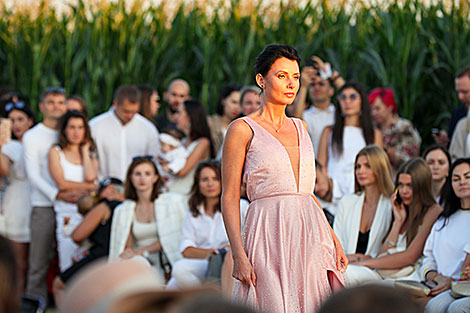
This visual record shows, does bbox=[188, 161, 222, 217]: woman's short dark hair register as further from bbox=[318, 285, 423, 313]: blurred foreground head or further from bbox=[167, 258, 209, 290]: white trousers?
bbox=[318, 285, 423, 313]: blurred foreground head

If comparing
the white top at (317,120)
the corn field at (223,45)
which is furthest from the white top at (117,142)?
the corn field at (223,45)

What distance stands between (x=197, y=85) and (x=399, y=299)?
27.4ft

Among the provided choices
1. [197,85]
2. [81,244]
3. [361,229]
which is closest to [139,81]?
[197,85]

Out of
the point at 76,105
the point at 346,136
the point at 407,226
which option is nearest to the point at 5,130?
the point at 76,105

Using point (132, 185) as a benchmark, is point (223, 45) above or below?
above

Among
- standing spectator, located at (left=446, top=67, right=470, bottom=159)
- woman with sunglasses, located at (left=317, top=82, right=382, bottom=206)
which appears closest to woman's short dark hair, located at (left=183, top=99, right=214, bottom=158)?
woman with sunglasses, located at (left=317, top=82, right=382, bottom=206)

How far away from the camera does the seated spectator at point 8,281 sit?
1128 millimetres

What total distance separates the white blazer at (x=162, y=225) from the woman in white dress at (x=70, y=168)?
1.65ft

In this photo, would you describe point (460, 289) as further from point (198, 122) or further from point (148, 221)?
point (198, 122)

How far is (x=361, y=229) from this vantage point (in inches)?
219

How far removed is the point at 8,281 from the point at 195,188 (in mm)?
4840

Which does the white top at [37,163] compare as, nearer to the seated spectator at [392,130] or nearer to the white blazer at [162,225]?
the white blazer at [162,225]

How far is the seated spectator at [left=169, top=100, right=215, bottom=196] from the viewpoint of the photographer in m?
6.58

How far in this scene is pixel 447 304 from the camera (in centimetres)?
466
